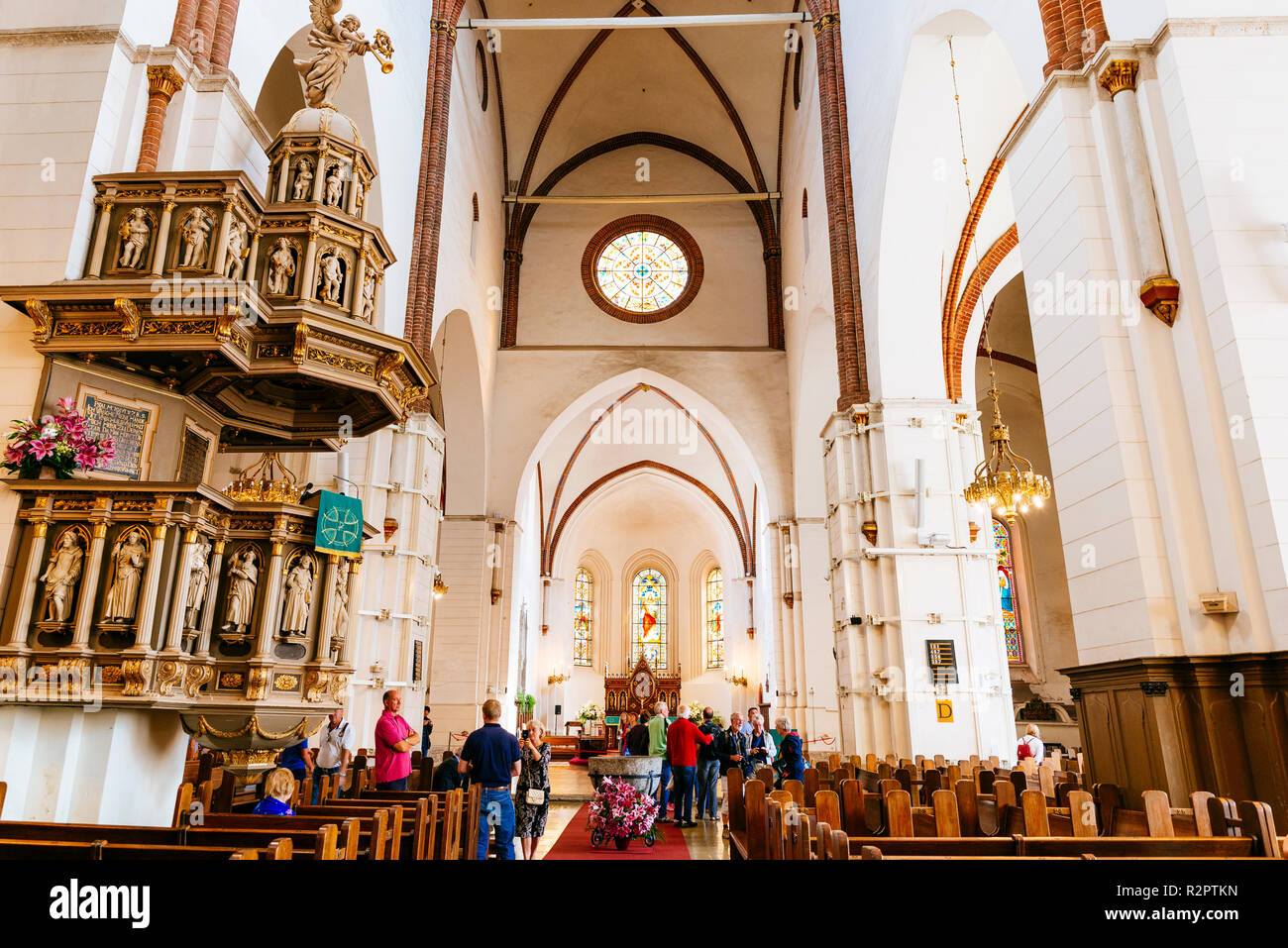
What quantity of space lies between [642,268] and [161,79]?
14428mm

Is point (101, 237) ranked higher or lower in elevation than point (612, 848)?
higher

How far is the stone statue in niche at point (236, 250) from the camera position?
5352 millimetres

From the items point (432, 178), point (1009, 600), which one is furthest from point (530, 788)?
point (1009, 600)

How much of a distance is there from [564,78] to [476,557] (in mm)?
10462

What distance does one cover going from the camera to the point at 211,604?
510 centimetres

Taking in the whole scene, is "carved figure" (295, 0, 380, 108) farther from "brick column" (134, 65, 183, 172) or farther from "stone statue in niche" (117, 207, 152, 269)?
"stone statue in niche" (117, 207, 152, 269)

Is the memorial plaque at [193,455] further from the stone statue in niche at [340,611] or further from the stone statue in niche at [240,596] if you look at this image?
the stone statue in niche at [340,611]

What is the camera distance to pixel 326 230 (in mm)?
5801

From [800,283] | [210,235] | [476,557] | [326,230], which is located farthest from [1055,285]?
[476,557]

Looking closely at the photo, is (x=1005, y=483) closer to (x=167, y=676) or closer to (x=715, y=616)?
(x=167, y=676)

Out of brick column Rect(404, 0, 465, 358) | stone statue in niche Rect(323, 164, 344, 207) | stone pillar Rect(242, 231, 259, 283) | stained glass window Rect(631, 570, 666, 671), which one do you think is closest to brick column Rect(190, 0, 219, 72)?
stone statue in niche Rect(323, 164, 344, 207)

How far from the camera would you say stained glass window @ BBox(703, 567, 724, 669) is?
94.6ft

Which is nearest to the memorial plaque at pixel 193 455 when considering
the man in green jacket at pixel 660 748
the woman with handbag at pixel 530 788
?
the woman with handbag at pixel 530 788

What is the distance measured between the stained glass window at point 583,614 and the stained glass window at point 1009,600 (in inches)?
563
